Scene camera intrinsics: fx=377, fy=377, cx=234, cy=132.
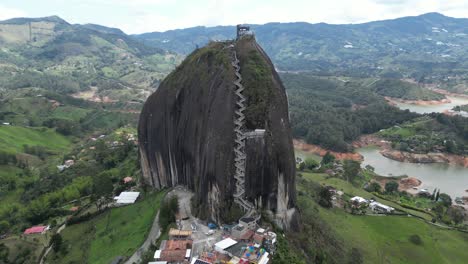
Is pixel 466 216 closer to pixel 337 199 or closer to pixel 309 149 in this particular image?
pixel 337 199

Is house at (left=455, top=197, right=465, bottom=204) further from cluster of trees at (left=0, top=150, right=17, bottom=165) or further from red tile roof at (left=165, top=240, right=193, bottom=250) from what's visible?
cluster of trees at (left=0, top=150, right=17, bottom=165)

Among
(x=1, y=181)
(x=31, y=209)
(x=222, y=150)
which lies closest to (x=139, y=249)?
(x=222, y=150)

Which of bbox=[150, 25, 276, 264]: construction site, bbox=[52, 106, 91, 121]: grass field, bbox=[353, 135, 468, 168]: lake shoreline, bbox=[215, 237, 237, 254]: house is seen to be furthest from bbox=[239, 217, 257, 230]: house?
bbox=[52, 106, 91, 121]: grass field

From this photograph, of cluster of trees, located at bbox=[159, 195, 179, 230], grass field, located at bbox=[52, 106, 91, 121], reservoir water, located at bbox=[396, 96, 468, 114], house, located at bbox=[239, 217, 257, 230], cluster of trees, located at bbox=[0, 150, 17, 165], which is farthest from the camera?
reservoir water, located at bbox=[396, 96, 468, 114]

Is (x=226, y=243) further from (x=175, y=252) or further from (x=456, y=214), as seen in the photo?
(x=456, y=214)

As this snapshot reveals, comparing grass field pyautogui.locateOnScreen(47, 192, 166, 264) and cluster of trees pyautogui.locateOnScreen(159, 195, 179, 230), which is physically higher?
cluster of trees pyautogui.locateOnScreen(159, 195, 179, 230)

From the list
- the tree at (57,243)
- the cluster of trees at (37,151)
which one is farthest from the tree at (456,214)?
the cluster of trees at (37,151)
